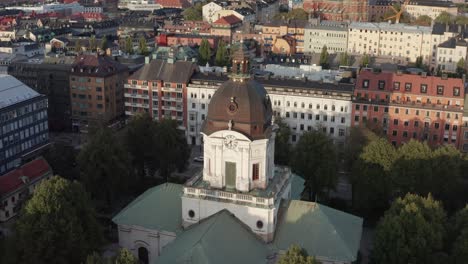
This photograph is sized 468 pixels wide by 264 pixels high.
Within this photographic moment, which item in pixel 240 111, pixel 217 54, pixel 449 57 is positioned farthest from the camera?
pixel 449 57

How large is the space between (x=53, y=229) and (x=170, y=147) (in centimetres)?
3512

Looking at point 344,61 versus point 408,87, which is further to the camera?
point 344,61

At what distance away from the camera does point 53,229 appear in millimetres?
56938

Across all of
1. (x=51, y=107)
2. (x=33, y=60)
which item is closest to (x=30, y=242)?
(x=51, y=107)

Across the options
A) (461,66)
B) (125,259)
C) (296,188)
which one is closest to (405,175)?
(296,188)

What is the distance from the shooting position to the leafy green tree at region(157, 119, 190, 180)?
9012 centimetres

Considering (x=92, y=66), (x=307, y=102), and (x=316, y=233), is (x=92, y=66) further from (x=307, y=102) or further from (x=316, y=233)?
(x=316, y=233)

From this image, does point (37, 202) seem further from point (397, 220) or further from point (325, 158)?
point (325, 158)

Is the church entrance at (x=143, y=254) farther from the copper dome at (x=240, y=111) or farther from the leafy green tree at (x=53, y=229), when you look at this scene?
the copper dome at (x=240, y=111)

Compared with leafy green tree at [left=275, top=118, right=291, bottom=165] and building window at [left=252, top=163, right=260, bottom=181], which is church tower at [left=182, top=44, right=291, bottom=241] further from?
leafy green tree at [left=275, top=118, right=291, bottom=165]

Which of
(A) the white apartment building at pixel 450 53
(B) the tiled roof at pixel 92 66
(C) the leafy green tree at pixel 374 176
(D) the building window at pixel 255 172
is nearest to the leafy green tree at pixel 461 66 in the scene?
(A) the white apartment building at pixel 450 53

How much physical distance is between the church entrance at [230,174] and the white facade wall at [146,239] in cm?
818

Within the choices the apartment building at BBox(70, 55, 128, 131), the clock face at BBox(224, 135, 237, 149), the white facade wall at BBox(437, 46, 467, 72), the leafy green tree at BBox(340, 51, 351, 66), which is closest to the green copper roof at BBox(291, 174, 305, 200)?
the clock face at BBox(224, 135, 237, 149)

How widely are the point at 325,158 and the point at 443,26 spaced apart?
5174 inches
